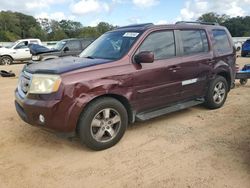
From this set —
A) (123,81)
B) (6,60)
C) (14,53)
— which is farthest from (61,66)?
(14,53)

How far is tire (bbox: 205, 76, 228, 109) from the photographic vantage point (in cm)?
661

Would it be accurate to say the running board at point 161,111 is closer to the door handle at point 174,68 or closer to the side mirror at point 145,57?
the door handle at point 174,68

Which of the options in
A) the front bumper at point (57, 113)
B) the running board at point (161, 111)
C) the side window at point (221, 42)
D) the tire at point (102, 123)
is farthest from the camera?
the side window at point (221, 42)

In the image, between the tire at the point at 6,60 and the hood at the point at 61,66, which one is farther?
the tire at the point at 6,60

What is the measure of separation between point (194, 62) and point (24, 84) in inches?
123

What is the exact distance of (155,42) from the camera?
5570 mm

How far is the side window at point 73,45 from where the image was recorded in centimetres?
1600

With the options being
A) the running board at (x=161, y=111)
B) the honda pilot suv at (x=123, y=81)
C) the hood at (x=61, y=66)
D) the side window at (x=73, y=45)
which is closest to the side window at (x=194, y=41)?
the honda pilot suv at (x=123, y=81)

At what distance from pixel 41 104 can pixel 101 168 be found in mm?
1214

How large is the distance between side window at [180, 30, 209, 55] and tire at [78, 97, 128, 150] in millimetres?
1937

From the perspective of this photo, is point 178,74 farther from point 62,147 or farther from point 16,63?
point 16,63

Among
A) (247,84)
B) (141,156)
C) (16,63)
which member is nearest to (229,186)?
(141,156)

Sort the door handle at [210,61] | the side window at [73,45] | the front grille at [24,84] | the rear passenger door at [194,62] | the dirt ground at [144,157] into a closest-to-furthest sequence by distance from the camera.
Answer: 1. the dirt ground at [144,157]
2. the front grille at [24,84]
3. the rear passenger door at [194,62]
4. the door handle at [210,61]
5. the side window at [73,45]

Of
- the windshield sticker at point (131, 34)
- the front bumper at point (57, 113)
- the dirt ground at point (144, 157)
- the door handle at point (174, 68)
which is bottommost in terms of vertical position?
the dirt ground at point (144, 157)
